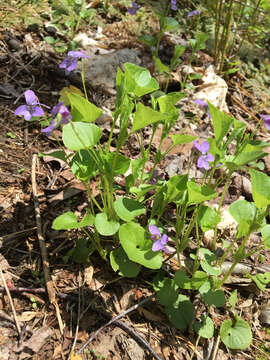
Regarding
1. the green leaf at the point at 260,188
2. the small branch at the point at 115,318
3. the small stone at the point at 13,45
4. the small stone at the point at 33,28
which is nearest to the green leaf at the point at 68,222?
the small branch at the point at 115,318

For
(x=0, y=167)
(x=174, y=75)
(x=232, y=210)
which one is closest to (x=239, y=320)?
(x=232, y=210)

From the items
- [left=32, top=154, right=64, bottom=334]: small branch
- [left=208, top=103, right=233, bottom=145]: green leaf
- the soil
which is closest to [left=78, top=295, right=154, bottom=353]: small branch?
the soil

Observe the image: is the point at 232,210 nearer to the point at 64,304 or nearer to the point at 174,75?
the point at 64,304

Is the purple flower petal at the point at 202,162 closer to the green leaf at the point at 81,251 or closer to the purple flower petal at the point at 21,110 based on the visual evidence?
the green leaf at the point at 81,251

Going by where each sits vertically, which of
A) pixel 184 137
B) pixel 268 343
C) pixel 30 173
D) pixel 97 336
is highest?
pixel 184 137

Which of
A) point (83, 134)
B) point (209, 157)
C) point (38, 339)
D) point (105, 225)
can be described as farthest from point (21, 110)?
point (38, 339)
